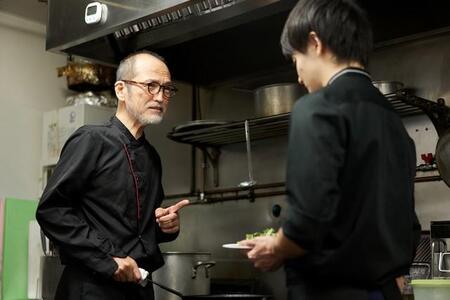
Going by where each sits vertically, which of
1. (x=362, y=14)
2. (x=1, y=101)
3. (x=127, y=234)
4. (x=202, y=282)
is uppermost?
(x=1, y=101)

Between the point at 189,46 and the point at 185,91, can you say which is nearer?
the point at 189,46

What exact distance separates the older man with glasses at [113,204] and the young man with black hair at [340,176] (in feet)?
2.28

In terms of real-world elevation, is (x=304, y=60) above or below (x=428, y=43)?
below

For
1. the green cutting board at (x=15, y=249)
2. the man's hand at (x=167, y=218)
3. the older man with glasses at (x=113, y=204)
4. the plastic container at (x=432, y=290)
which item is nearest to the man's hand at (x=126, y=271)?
the older man with glasses at (x=113, y=204)

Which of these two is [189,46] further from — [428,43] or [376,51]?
[428,43]

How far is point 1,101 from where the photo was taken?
10.3 feet

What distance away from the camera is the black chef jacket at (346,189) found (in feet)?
3.62

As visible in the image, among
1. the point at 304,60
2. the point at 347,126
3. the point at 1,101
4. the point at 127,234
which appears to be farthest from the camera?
the point at 1,101

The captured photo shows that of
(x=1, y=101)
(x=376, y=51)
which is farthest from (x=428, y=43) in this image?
(x=1, y=101)

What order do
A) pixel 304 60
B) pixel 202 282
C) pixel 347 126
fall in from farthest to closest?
pixel 202 282
pixel 304 60
pixel 347 126

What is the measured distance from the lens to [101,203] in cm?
185

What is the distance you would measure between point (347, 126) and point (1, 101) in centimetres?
243

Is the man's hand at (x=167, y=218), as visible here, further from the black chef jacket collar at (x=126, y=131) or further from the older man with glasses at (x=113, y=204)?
the black chef jacket collar at (x=126, y=131)

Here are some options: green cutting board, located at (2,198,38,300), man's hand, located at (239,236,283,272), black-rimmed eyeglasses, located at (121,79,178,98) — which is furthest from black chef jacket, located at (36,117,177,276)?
green cutting board, located at (2,198,38,300)
